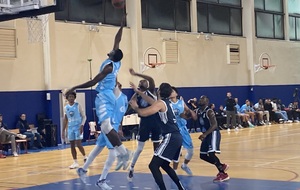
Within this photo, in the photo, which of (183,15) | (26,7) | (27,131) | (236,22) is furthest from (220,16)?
(26,7)

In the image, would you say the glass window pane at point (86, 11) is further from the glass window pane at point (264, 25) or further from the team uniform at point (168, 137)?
the team uniform at point (168, 137)

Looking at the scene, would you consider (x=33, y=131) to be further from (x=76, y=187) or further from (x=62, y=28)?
(x=76, y=187)

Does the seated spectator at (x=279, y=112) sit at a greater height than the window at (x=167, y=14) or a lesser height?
lesser

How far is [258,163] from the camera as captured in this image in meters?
12.7

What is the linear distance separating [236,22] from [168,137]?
24423 millimetres

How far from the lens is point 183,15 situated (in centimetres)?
2812

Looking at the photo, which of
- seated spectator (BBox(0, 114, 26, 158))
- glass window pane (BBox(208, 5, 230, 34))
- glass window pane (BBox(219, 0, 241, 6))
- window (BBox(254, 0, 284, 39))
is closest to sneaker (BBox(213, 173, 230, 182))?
seated spectator (BBox(0, 114, 26, 158))

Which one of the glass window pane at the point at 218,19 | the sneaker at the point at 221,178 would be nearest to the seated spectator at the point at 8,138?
the sneaker at the point at 221,178

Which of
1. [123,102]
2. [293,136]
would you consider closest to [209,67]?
[293,136]

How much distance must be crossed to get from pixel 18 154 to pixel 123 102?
910 centimetres

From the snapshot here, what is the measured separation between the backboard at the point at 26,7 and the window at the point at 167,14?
14175 mm

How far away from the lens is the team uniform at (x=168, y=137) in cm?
778

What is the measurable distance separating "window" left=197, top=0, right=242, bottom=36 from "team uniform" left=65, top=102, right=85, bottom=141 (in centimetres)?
1698

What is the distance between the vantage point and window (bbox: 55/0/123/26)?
22766mm
